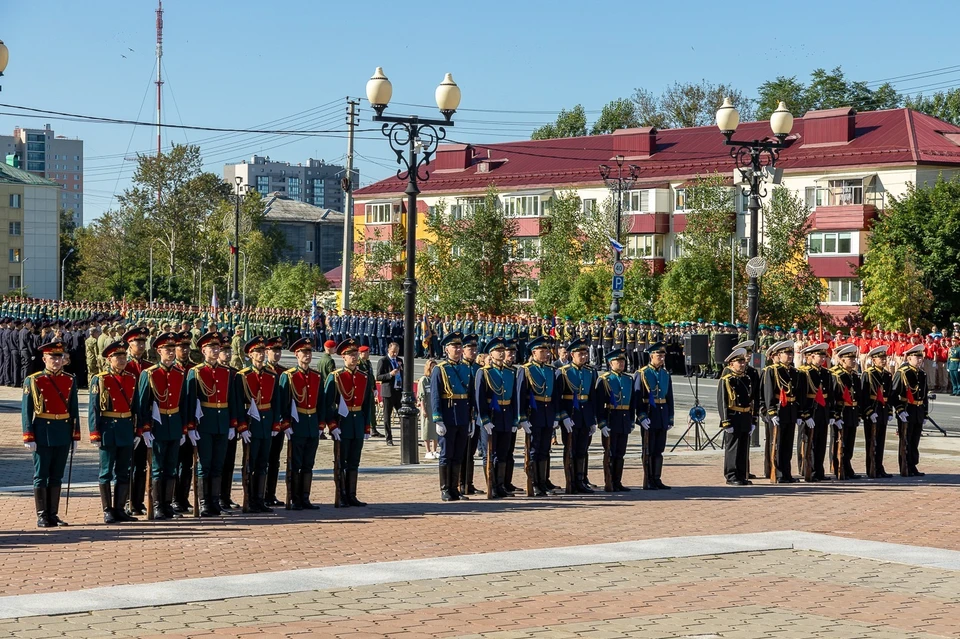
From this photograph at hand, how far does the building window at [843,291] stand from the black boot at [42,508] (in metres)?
48.5

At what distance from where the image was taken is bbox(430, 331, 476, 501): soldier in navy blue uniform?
16.0m

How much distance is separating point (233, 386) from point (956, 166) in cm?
4946

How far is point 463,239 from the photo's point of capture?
5928cm

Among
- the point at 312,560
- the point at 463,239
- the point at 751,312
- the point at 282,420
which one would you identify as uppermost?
the point at 463,239

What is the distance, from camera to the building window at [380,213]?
8075 cm

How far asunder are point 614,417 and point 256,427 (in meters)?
4.80

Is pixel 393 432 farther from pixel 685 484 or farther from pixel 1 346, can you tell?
pixel 1 346

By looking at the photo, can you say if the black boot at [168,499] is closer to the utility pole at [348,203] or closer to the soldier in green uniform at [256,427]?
the soldier in green uniform at [256,427]

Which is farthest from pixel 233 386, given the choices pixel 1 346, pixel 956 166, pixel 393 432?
pixel 956 166

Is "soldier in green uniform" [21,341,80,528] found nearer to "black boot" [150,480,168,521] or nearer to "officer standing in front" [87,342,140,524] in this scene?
"officer standing in front" [87,342,140,524]

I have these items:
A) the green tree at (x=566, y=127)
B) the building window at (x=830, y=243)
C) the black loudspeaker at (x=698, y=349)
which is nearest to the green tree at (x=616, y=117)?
the green tree at (x=566, y=127)

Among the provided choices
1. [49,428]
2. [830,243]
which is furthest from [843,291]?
[49,428]

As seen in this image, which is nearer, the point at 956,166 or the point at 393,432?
the point at 393,432

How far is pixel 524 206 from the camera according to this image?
242ft
